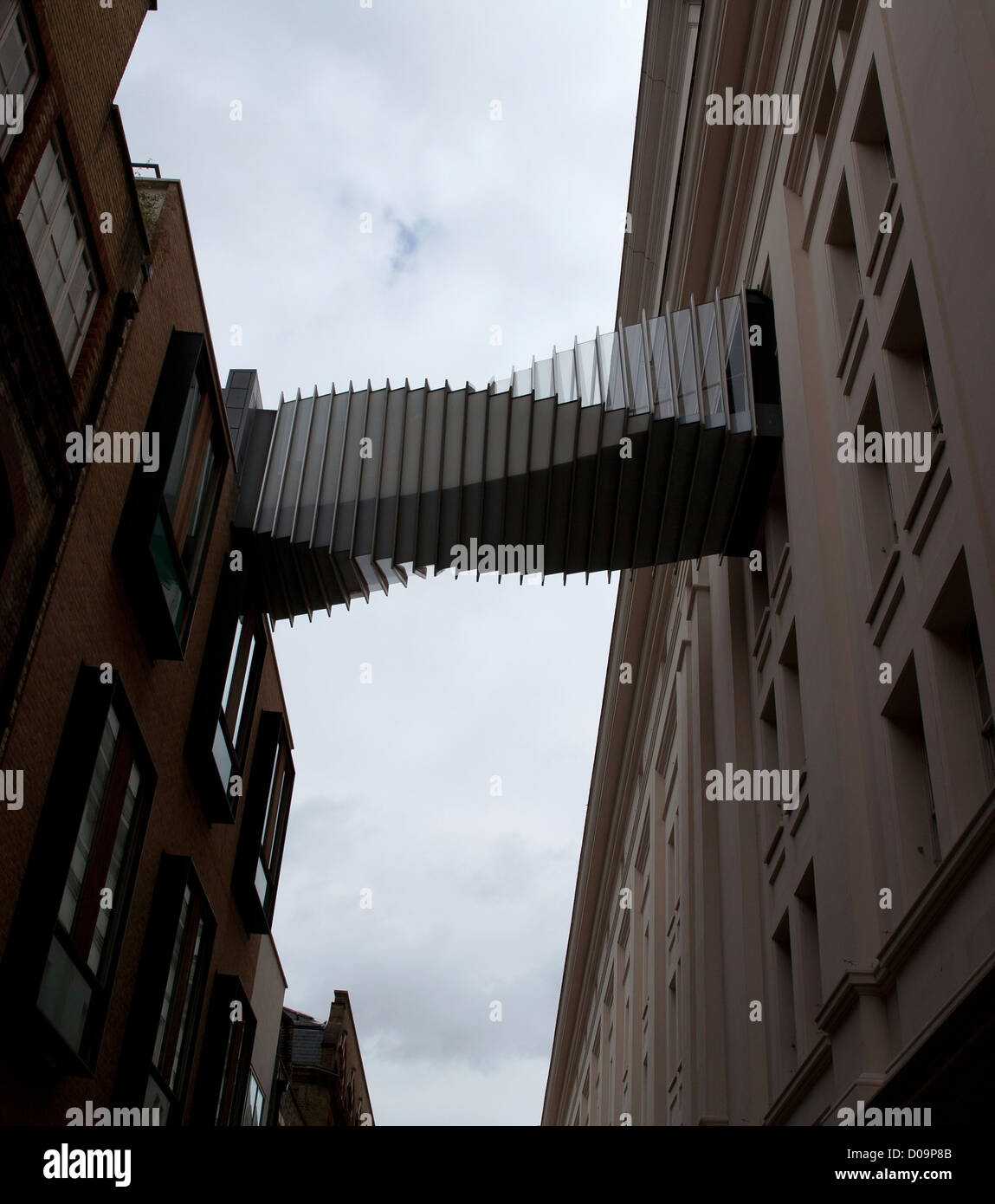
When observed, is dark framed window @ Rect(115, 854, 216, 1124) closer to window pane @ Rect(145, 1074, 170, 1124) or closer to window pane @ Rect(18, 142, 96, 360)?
window pane @ Rect(145, 1074, 170, 1124)

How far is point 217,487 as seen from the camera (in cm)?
1917

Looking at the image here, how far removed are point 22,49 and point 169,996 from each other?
12174mm

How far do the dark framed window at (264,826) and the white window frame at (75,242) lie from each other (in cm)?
1037

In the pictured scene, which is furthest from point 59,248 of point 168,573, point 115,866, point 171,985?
point 171,985

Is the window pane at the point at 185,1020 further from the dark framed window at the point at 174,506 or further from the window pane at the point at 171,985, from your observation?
the dark framed window at the point at 174,506

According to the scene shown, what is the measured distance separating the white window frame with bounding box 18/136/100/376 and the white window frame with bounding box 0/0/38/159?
0.57m

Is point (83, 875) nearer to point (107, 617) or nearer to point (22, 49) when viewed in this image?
point (107, 617)

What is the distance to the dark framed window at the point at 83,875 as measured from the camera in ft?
38.5

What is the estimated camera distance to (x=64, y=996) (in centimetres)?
1254

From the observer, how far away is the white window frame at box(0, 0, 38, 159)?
11016 mm

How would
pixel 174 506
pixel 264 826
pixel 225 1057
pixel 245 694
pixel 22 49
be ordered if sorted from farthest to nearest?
pixel 264 826
pixel 245 694
pixel 225 1057
pixel 174 506
pixel 22 49

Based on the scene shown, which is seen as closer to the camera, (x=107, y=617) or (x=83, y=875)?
(x=83, y=875)

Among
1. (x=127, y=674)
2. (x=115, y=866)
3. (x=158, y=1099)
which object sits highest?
(x=127, y=674)
